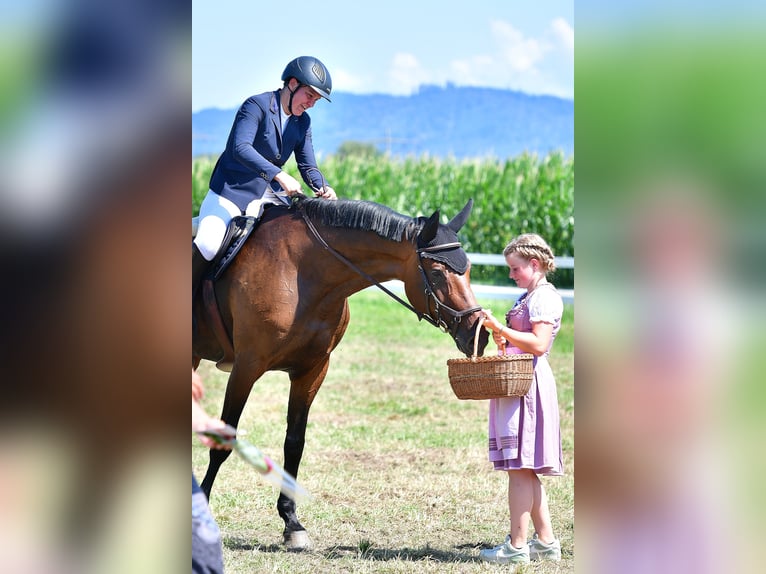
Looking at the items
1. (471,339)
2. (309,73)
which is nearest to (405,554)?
(471,339)

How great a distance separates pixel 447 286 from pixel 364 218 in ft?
1.88

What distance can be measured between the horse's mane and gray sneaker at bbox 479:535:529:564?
5.25ft

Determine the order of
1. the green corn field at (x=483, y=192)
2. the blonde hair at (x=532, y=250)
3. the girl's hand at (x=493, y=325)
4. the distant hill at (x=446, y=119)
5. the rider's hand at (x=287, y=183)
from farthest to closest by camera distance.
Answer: the distant hill at (x=446, y=119), the green corn field at (x=483, y=192), the rider's hand at (x=287, y=183), the blonde hair at (x=532, y=250), the girl's hand at (x=493, y=325)

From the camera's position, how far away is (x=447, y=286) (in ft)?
14.9

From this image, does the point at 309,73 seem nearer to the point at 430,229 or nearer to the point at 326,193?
the point at 326,193

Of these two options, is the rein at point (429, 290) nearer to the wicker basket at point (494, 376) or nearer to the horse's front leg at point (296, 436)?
the wicker basket at point (494, 376)

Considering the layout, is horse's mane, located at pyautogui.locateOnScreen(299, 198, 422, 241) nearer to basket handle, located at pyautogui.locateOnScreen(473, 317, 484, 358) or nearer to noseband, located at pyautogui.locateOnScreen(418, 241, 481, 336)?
noseband, located at pyautogui.locateOnScreen(418, 241, 481, 336)

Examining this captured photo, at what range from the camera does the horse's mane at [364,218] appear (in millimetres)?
4668

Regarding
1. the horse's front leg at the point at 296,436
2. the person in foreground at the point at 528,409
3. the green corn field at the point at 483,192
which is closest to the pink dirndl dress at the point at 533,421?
the person in foreground at the point at 528,409
